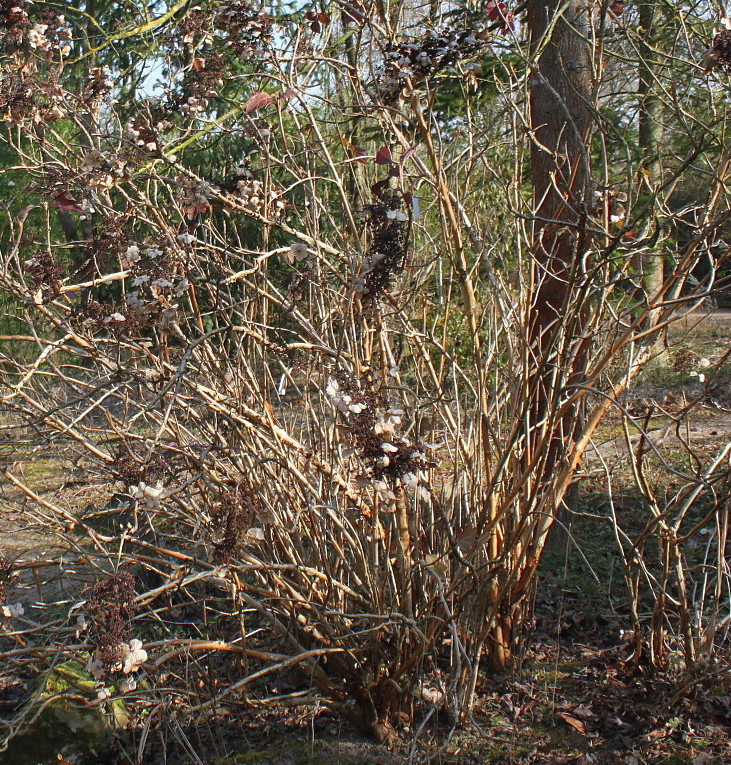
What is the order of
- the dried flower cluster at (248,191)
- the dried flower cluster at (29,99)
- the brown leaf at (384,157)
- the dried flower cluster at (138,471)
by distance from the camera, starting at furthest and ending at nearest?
1. the dried flower cluster at (248,191)
2. the dried flower cluster at (29,99)
3. the brown leaf at (384,157)
4. the dried flower cluster at (138,471)

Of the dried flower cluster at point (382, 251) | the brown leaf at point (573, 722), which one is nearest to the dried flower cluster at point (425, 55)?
the dried flower cluster at point (382, 251)

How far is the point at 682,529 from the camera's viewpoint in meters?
4.43

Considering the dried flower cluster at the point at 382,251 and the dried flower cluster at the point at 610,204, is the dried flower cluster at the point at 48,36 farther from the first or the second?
the dried flower cluster at the point at 610,204

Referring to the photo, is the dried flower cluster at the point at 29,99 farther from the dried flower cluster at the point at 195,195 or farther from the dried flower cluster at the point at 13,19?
the dried flower cluster at the point at 195,195

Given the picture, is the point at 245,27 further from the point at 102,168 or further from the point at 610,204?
the point at 610,204

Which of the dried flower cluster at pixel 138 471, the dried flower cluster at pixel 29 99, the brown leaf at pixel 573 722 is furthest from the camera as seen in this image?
the brown leaf at pixel 573 722

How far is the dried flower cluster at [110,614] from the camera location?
1.88 metres

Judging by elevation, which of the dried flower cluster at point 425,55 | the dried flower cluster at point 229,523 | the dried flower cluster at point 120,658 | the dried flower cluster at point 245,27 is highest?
the dried flower cluster at point 245,27

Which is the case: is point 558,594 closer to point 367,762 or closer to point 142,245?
point 367,762

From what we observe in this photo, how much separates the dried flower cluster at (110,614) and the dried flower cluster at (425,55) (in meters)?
1.69

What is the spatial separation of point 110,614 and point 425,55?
183 centimetres

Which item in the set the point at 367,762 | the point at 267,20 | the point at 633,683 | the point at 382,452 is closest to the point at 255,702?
the point at 367,762

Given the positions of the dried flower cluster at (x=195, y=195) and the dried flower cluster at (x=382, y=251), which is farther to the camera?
the dried flower cluster at (x=195, y=195)

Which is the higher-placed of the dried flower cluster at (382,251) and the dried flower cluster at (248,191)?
the dried flower cluster at (248,191)
